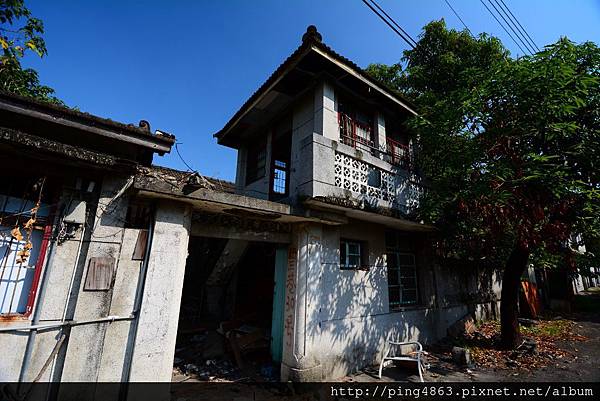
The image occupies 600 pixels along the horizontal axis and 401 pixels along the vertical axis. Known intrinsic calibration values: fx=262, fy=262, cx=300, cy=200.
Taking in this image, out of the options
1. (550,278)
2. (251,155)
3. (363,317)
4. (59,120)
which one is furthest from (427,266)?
(550,278)

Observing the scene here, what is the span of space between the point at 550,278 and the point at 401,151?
16.2 metres

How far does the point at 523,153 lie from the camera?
6605mm

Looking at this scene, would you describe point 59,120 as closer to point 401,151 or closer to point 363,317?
point 363,317

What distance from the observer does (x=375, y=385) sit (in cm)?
606

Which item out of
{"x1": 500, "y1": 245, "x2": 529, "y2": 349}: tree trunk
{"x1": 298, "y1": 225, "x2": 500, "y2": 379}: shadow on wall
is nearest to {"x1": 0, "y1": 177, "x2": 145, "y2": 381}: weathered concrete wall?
{"x1": 298, "y1": 225, "x2": 500, "y2": 379}: shadow on wall

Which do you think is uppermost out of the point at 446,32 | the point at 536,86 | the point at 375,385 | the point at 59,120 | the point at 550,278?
the point at 446,32

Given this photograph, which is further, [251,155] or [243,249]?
[251,155]

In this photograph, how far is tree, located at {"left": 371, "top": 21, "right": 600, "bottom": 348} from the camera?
5988 mm

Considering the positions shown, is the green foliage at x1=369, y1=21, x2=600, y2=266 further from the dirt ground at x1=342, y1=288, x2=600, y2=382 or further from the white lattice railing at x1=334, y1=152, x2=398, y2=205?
the dirt ground at x1=342, y1=288, x2=600, y2=382

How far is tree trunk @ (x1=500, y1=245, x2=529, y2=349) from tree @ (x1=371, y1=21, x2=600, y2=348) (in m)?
0.03

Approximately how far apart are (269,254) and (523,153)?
8.05 m

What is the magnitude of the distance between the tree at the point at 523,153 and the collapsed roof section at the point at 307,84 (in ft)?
4.96

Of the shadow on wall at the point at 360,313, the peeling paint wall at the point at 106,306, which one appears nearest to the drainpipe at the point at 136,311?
the peeling paint wall at the point at 106,306

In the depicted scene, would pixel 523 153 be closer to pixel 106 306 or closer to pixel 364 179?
pixel 364 179
